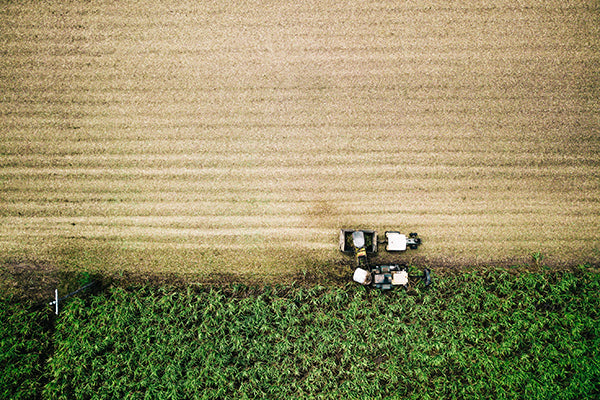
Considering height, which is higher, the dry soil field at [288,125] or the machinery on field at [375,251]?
the dry soil field at [288,125]

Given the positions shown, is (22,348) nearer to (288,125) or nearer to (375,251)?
(288,125)

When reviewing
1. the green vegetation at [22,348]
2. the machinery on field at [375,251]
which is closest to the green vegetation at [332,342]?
the green vegetation at [22,348]

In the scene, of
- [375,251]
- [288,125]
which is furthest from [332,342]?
[288,125]

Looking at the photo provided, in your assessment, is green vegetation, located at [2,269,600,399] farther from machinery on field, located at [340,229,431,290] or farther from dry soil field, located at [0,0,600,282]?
dry soil field, located at [0,0,600,282]

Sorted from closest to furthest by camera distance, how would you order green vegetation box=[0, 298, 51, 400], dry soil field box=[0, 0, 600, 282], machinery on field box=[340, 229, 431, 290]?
green vegetation box=[0, 298, 51, 400] < machinery on field box=[340, 229, 431, 290] < dry soil field box=[0, 0, 600, 282]

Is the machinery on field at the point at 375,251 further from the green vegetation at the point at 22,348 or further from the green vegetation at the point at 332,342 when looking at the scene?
the green vegetation at the point at 22,348

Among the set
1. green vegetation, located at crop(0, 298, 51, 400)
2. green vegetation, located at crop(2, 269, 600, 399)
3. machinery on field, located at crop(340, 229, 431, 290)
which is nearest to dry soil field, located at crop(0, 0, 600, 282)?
machinery on field, located at crop(340, 229, 431, 290)
